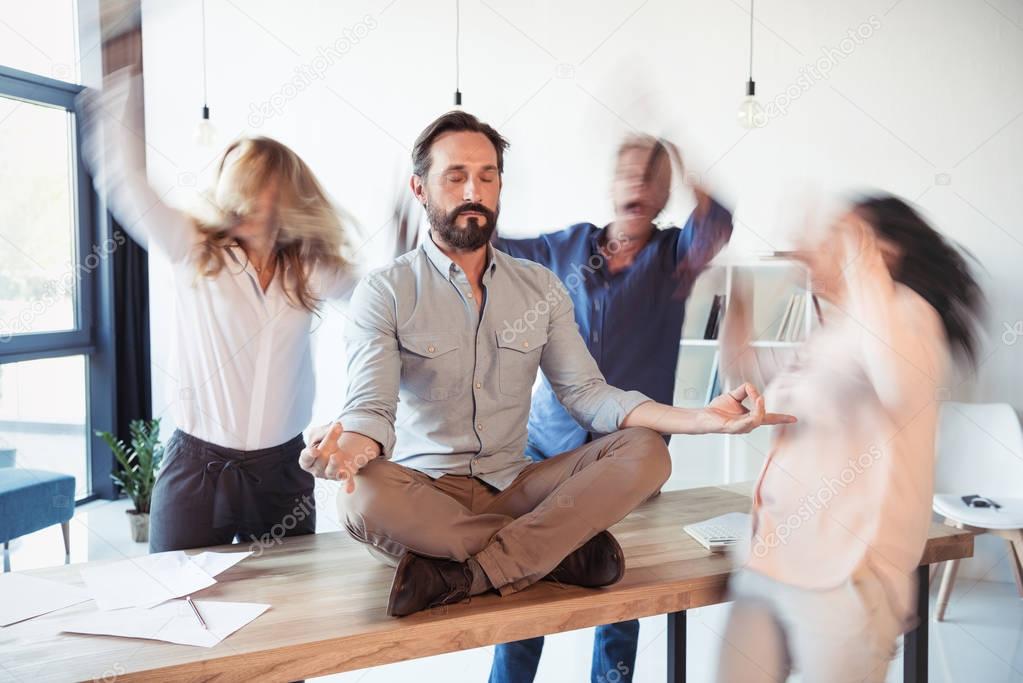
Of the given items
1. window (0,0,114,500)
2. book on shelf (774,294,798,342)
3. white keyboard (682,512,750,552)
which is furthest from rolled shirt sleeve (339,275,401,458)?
window (0,0,114,500)

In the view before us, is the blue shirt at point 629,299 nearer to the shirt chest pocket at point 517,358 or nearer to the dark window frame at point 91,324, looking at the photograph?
the shirt chest pocket at point 517,358

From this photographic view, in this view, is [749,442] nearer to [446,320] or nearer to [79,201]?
[446,320]

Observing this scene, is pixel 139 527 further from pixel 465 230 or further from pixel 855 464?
pixel 855 464

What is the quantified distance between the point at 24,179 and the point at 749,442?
4.44 m

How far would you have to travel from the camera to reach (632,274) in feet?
9.50

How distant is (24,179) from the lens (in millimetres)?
4902

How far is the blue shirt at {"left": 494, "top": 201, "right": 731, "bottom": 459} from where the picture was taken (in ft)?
9.29

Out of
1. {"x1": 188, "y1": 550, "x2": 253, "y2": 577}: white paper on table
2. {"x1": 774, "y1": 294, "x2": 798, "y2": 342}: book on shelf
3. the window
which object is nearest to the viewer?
{"x1": 188, "y1": 550, "x2": 253, "y2": 577}: white paper on table

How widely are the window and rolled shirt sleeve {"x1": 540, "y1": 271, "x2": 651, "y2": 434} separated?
3.81m

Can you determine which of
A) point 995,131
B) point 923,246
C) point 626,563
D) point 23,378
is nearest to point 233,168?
point 626,563

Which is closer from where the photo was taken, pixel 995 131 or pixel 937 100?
pixel 995 131

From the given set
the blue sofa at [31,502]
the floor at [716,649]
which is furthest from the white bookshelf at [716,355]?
the blue sofa at [31,502]

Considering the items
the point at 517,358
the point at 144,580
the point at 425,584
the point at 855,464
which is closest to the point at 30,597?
the point at 144,580

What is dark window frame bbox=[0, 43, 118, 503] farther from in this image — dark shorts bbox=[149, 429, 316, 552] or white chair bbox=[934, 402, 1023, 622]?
white chair bbox=[934, 402, 1023, 622]
